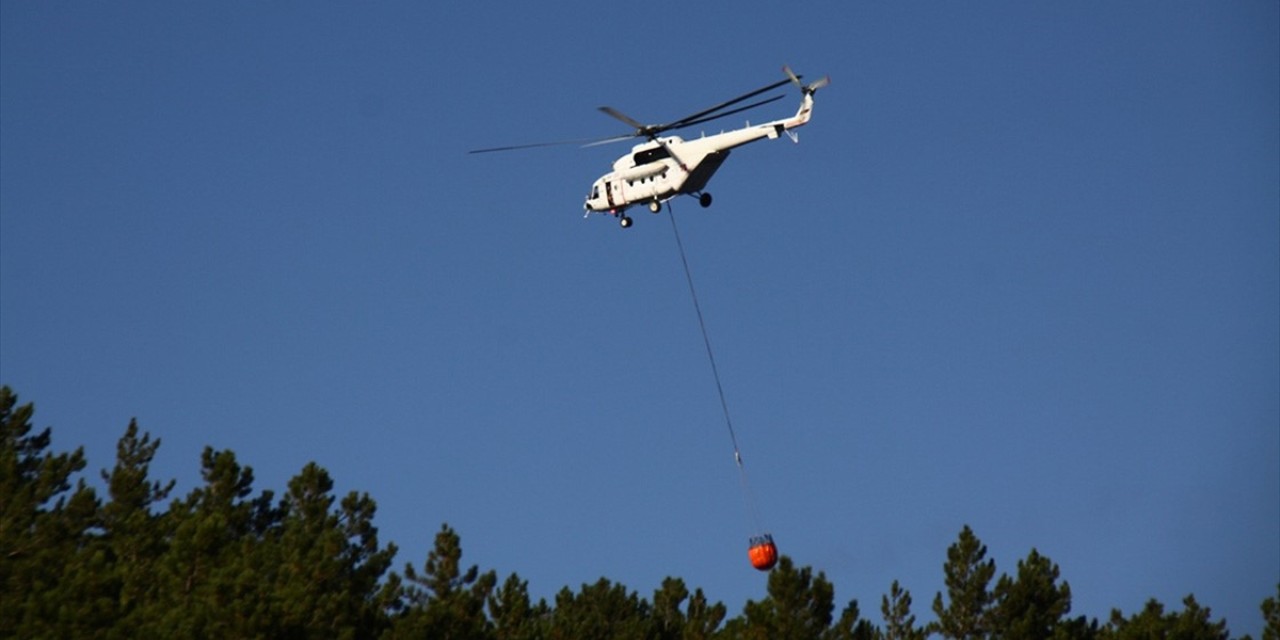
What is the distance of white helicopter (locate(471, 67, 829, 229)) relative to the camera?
55.5 meters

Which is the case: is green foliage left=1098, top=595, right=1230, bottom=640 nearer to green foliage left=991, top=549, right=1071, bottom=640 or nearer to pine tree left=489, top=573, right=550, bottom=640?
green foliage left=991, top=549, right=1071, bottom=640

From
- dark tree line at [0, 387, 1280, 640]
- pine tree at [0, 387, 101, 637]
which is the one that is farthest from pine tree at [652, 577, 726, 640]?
pine tree at [0, 387, 101, 637]

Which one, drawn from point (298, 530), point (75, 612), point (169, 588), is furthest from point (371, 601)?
point (75, 612)

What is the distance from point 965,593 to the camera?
224 feet

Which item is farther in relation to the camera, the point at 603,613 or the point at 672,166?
the point at 603,613

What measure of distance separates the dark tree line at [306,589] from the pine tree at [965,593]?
1.7 inches

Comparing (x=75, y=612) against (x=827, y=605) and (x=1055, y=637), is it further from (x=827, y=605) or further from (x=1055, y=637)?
(x=1055, y=637)

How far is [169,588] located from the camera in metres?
55.6

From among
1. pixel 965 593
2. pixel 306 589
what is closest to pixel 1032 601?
pixel 965 593

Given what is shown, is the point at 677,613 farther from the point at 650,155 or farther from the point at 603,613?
the point at 650,155

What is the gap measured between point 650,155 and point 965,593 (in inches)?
744

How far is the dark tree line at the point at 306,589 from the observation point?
52.8 m

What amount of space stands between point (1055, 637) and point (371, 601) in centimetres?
1974

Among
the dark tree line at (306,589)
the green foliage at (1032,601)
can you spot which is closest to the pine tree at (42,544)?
the dark tree line at (306,589)
